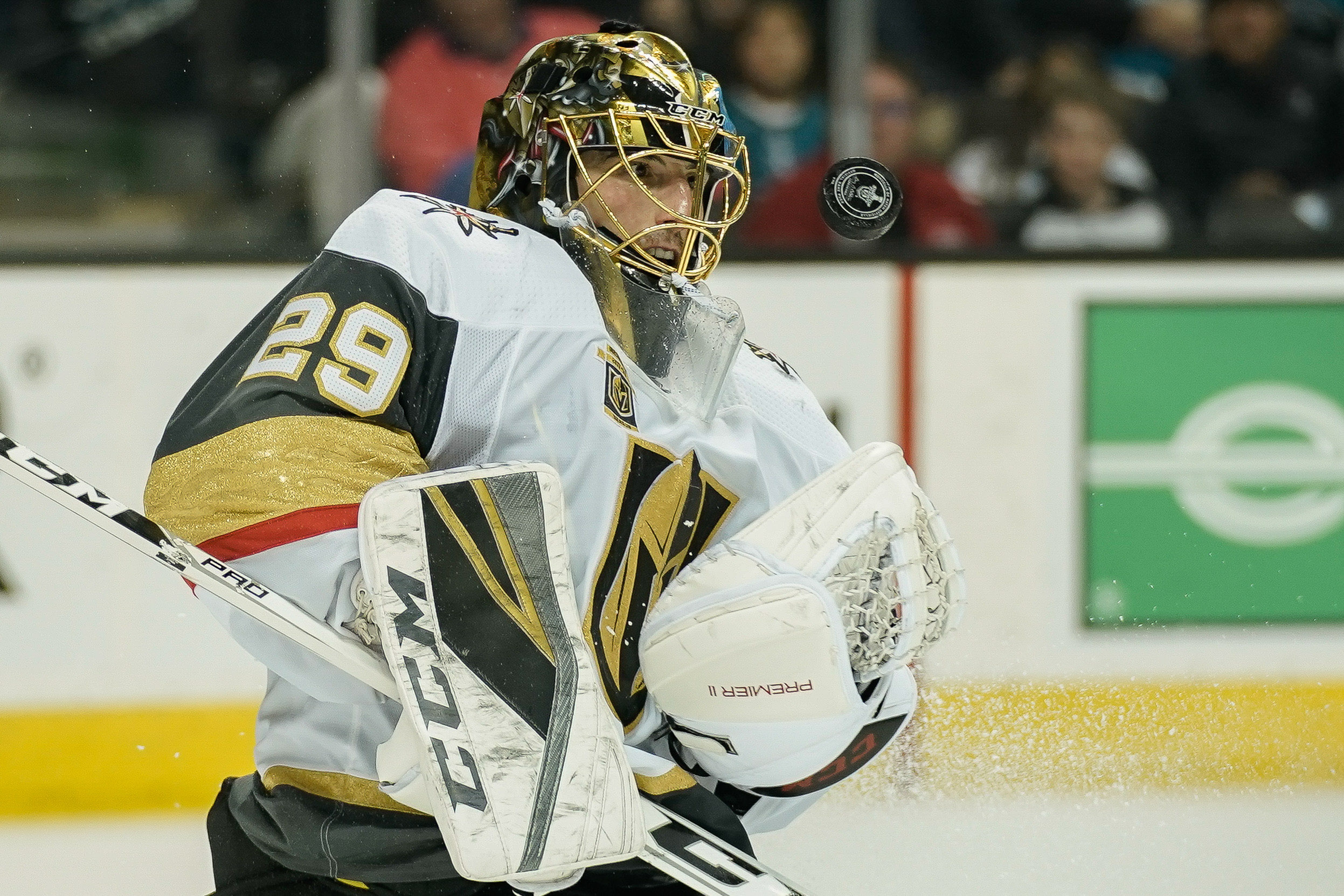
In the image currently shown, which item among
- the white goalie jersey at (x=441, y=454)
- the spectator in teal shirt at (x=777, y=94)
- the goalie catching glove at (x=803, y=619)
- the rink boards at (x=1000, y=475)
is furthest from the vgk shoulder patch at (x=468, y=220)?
the spectator in teal shirt at (x=777, y=94)

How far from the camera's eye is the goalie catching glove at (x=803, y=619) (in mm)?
1343

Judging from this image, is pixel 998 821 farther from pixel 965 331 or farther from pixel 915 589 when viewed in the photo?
pixel 965 331

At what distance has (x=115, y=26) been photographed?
3320 mm

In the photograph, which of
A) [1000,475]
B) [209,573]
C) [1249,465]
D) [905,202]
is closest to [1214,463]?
[1249,465]

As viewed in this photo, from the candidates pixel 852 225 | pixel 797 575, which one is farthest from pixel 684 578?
pixel 852 225

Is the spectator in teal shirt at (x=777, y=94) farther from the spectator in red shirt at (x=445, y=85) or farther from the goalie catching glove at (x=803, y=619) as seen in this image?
the goalie catching glove at (x=803, y=619)

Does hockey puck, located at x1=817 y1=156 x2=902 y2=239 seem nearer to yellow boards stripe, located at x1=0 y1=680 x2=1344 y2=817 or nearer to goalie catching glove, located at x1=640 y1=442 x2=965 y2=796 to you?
goalie catching glove, located at x1=640 y1=442 x2=965 y2=796

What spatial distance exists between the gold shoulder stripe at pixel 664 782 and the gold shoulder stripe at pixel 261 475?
1.29ft

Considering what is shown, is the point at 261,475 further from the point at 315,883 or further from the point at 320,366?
the point at 315,883

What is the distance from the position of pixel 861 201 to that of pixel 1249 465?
1731mm

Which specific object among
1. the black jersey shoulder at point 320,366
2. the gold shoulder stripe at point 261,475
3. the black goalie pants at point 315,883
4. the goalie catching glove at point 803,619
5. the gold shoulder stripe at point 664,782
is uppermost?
the black jersey shoulder at point 320,366

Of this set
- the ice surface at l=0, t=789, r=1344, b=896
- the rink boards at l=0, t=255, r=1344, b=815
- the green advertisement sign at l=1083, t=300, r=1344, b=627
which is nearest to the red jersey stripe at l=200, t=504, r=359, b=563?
the ice surface at l=0, t=789, r=1344, b=896

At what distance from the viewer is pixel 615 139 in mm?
1561

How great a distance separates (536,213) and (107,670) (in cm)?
156
